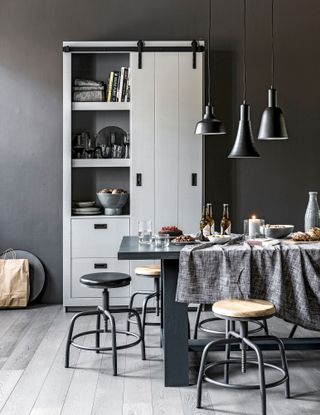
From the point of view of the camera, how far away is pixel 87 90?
5855mm

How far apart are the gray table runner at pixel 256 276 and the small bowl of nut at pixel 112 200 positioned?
2.15 metres

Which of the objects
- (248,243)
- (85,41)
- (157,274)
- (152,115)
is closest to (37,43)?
(85,41)

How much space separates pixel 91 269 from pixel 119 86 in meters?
1.68

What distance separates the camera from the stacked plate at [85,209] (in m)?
5.87

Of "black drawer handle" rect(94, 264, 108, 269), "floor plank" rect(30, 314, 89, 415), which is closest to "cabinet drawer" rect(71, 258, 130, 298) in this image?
"black drawer handle" rect(94, 264, 108, 269)

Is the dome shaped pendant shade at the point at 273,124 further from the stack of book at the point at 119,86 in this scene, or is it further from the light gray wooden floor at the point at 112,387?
the stack of book at the point at 119,86

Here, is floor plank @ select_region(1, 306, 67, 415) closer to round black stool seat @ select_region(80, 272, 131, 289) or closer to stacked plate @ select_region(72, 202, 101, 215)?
round black stool seat @ select_region(80, 272, 131, 289)

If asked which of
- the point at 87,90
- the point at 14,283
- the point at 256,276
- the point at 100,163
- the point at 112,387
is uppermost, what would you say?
the point at 87,90

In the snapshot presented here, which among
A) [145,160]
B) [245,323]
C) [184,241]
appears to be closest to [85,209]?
[145,160]

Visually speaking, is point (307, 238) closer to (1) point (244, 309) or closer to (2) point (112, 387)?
(1) point (244, 309)

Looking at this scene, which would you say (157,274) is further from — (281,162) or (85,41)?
(85,41)

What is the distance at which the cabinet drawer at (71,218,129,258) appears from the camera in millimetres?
5801

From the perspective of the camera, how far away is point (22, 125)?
6062mm

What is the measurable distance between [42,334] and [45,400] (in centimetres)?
145
